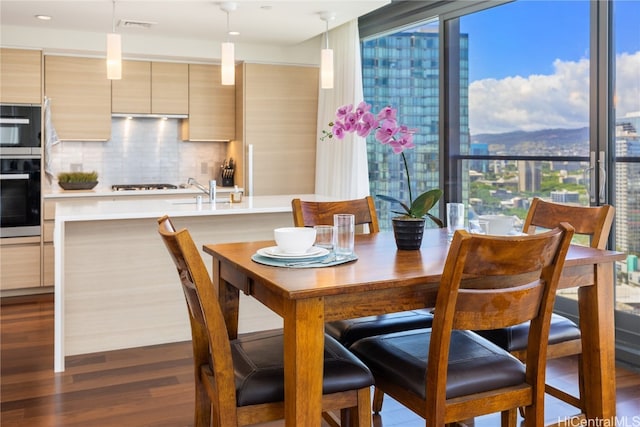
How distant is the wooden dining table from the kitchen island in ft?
4.90

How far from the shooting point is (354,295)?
1.74 m

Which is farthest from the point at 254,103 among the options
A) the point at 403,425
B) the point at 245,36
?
the point at 403,425

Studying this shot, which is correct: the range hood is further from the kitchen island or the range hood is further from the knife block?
the kitchen island

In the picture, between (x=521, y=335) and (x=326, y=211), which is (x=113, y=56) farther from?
(x=521, y=335)

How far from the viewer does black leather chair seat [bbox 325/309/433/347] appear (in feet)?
7.68

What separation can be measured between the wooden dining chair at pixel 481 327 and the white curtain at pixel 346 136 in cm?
351

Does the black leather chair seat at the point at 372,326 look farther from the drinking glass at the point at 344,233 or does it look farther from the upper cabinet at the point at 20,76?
the upper cabinet at the point at 20,76

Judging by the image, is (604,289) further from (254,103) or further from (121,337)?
(254,103)

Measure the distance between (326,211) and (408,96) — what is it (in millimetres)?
2442

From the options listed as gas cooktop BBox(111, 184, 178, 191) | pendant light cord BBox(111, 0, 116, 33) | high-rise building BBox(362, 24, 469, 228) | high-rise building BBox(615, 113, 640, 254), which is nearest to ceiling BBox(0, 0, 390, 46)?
pendant light cord BBox(111, 0, 116, 33)

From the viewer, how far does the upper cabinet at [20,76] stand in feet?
16.2

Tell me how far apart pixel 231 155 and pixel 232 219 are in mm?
2300

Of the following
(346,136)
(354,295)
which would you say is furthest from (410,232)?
(346,136)

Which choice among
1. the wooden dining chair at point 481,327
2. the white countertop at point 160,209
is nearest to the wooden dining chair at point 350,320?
the wooden dining chair at point 481,327
